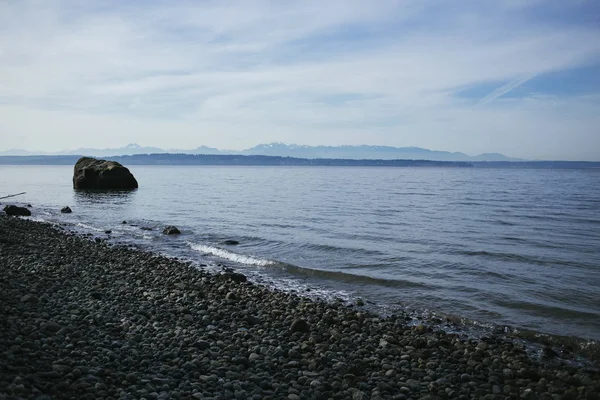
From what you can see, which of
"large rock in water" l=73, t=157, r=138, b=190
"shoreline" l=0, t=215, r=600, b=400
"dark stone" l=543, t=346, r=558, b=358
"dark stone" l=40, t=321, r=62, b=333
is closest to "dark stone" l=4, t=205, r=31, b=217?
"shoreline" l=0, t=215, r=600, b=400

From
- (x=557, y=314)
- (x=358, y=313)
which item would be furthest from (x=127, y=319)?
(x=557, y=314)

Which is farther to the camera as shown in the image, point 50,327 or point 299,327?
point 299,327

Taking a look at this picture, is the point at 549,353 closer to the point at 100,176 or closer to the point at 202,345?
the point at 202,345

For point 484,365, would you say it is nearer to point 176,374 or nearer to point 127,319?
point 176,374

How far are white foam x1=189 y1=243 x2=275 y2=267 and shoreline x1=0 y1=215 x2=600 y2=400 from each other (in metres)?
4.50

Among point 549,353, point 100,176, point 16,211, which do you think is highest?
point 100,176

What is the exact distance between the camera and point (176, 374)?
6.48 metres

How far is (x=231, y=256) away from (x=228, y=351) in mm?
10443

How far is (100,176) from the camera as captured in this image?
164 ft

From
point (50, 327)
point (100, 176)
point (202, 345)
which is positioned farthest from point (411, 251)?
point (100, 176)

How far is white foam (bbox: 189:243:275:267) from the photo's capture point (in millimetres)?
16703

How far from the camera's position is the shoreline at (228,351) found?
20.1ft

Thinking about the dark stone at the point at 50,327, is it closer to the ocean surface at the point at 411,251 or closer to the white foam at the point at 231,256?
the ocean surface at the point at 411,251

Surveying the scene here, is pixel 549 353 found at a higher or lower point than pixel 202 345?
lower
